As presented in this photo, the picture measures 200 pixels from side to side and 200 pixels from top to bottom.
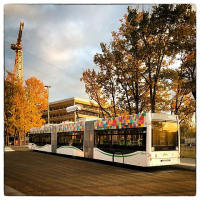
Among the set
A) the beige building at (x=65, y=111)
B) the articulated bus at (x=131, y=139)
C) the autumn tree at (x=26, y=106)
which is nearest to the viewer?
the articulated bus at (x=131, y=139)

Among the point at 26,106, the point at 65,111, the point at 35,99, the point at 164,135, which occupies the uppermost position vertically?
the point at 35,99

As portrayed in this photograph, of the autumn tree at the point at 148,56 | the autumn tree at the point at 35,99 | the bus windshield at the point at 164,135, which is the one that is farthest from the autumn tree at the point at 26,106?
the bus windshield at the point at 164,135

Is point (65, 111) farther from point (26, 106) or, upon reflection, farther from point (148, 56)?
point (148, 56)

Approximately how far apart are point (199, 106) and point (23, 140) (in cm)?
4032

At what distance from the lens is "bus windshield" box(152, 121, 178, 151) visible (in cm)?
1305

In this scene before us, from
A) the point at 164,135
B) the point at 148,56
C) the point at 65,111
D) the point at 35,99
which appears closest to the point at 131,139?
the point at 164,135

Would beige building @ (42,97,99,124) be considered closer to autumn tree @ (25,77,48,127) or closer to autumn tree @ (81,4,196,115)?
autumn tree @ (25,77,48,127)

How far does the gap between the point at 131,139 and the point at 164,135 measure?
1854 millimetres

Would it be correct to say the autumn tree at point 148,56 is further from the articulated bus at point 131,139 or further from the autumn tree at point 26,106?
the autumn tree at point 26,106

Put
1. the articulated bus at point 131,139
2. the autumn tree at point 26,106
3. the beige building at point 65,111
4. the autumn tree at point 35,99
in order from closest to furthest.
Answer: the articulated bus at point 131,139, the autumn tree at point 26,106, the autumn tree at point 35,99, the beige building at point 65,111

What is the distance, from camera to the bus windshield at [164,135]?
13.1 metres

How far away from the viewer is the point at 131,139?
558 inches

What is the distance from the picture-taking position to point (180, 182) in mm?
10023

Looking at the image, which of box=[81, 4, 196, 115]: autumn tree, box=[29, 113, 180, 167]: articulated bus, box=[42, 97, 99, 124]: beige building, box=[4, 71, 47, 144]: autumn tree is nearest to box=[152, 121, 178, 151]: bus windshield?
box=[29, 113, 180, 167]: articulated bus
